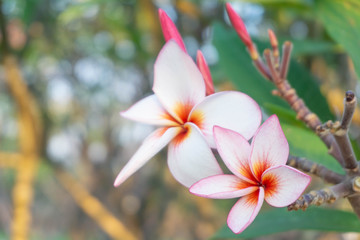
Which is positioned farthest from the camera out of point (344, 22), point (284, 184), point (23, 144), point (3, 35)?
point (23, 144)

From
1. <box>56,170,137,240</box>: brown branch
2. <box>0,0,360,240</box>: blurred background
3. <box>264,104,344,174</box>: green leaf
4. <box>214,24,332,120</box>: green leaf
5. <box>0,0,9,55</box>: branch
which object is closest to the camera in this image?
<box>264,104,344,174</box>: green leaf

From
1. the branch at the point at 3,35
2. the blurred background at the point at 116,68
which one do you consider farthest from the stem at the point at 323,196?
the branch at the point at 3,35

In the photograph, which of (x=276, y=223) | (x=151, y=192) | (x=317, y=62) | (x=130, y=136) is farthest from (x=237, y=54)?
(x=130, y=136)

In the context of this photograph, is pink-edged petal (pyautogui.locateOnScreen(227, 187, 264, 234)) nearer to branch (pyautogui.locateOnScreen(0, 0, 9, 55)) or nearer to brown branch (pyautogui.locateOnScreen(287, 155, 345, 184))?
brown branch (pyautogui.locateOnScreen(287, 155, 345, 184))

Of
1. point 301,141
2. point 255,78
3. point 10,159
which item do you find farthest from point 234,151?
point 10,159

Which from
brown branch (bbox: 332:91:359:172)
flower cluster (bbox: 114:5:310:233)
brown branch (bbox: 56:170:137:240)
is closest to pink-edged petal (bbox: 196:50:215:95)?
flower cluster (bbox: 114:5:310:233)

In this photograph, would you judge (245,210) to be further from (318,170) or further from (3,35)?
(3,35)
